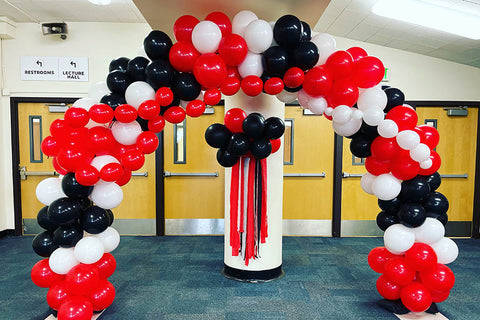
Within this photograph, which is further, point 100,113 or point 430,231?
point 430,231

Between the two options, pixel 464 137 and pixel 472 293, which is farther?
pixel 464 137

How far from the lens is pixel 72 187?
5.80 ft

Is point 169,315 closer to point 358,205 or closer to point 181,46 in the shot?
point 181,46

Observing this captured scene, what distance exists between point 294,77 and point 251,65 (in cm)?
30

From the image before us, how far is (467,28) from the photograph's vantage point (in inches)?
103

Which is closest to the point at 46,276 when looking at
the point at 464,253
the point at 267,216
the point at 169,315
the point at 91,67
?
the point at 169,315

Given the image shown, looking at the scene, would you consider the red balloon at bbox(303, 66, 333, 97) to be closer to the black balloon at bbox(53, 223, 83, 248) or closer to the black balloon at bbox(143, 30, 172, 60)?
the black balloon at bbox(143, 30, 172, 60)

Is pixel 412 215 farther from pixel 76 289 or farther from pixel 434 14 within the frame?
pixel 76 289

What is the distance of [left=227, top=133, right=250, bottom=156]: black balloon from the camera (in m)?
2.17

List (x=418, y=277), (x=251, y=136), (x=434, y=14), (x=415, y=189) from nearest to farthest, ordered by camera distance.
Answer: (x=415, y=189), (x=418, y=277), (x=251, y=136), (x=434, y=14)

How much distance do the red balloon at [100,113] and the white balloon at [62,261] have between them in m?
0.88

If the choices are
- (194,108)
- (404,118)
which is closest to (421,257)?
(404,118)

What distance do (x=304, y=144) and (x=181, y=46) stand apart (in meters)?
2.49

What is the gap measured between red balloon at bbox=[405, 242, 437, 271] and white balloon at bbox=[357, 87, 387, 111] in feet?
3.28
